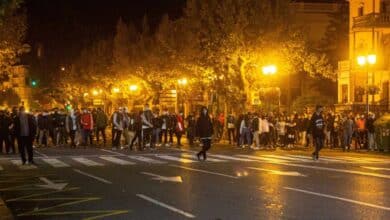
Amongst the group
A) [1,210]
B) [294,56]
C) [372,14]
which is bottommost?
[1,210]

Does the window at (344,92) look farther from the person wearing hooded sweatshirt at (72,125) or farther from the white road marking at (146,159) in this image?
the white road marking at (146,159)

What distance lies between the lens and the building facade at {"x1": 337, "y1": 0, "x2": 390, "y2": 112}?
5093 cm

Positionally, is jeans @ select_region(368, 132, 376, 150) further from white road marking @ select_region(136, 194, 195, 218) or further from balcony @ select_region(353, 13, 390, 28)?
balcony @ select_region(353, 13, 390, 28)

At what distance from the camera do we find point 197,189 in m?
13.9

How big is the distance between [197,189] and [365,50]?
128ft

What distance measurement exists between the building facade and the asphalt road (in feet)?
103

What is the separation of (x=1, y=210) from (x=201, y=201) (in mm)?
3457

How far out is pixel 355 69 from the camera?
53.9 m

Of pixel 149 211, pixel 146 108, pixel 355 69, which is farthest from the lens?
pixel 355 69

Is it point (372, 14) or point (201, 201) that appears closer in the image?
point (201, 201)

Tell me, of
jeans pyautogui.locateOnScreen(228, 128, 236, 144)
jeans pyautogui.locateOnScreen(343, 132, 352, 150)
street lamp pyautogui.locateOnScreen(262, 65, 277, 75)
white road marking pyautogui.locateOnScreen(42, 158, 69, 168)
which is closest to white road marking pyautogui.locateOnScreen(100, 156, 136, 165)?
white road marking pyautogui.locateOnScreen(42, 158, 69, 168)

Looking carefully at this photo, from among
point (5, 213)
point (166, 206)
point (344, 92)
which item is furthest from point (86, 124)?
point (344, 92)

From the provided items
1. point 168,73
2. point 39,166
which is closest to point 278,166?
point 39,166

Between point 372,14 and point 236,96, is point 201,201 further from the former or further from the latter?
point 372,14
